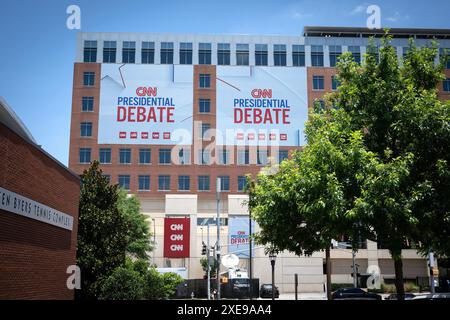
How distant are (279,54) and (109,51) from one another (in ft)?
92.6

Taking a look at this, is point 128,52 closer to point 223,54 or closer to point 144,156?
point 223,54

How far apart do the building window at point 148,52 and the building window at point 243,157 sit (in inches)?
827

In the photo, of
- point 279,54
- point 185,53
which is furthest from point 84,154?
point 279,54

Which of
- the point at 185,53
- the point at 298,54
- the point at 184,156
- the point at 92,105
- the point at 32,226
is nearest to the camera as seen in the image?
the point at 32,226

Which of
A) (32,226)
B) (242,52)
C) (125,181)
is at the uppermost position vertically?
(242,52)

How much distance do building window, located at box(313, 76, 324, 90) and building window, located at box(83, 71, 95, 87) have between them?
36.2 meters

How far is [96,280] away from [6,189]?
14.6 metres

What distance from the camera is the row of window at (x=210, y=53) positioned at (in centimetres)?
8394

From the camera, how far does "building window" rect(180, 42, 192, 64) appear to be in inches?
3317

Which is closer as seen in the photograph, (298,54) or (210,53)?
(210,53)

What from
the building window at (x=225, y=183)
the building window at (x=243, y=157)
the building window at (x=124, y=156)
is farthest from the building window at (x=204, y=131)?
the building window at (x=124, y=156)

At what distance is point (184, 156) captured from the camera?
81312mm

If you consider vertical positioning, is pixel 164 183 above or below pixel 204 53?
below

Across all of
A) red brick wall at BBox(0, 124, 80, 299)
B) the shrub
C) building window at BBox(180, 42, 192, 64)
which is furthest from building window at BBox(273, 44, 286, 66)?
red brick wall at BBox(0, 124, 80, 299)
